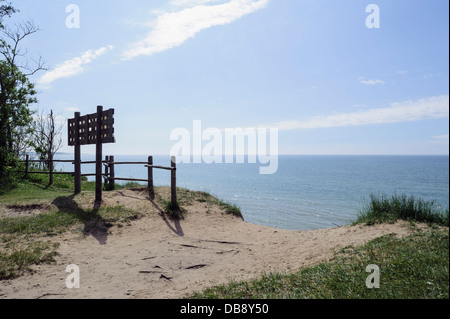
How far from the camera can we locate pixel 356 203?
2675 cm

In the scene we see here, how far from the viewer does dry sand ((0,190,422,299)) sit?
5109 millimetres

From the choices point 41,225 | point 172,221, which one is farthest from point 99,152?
point 172,221

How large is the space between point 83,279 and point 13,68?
50.8 feet

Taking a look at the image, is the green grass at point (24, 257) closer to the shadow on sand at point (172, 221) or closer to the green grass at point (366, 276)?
the shadow on sand at point (172, 221)

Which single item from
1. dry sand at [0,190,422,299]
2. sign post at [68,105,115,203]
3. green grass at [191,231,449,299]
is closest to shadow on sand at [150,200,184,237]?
dry sand at [0,190,422,299]

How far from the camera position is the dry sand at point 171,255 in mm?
5109

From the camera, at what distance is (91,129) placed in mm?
11469

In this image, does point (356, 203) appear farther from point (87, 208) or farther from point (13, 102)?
point (13, 102)

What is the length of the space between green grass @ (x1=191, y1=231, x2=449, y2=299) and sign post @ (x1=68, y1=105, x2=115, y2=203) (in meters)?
7.74

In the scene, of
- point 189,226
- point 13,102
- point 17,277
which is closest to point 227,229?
point 189,226

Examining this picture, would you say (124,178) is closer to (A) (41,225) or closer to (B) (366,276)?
(A) (41,225)

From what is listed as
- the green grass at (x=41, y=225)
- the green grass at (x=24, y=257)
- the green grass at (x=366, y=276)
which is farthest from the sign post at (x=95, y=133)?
the green grass at (x=366, y=276)

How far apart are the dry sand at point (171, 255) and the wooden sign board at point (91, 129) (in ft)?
8.79

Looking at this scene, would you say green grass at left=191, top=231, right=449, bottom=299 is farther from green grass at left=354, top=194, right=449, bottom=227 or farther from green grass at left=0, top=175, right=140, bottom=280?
green grass at left=0, top=175, right=140, bottom=280
